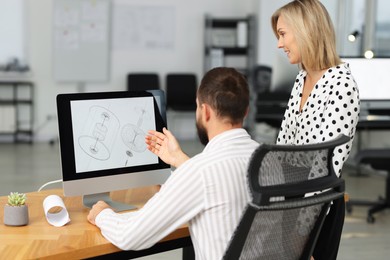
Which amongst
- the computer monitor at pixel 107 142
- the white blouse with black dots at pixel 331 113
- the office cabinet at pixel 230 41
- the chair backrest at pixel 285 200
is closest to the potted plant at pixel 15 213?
the computer monitor at pixel 107 142

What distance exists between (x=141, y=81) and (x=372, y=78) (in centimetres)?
444

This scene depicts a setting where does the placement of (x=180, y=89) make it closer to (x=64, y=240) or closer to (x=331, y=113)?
(x=331, y=113)

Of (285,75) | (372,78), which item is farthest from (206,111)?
(285,75)

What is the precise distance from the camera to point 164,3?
10180mm

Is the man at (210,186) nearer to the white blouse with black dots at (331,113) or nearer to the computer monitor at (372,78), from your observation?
the white blouse with black dots at (331,113)

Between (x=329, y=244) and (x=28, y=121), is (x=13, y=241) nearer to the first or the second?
(x=329, y=244)

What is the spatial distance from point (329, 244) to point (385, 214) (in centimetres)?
388

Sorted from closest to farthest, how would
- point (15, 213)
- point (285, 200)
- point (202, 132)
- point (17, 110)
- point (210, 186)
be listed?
point (285, 200)
point (210, 186)
point (202, 132)
point (15, 213)
point (17, 110)

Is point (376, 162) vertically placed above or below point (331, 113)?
below

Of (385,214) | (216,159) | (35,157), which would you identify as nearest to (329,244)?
(216,159)

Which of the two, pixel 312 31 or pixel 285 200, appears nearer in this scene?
pixel 285 200

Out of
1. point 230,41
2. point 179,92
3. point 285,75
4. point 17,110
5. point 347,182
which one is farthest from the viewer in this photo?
point 230,41

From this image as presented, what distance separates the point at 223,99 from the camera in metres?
2.03

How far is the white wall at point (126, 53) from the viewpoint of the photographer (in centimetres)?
972
